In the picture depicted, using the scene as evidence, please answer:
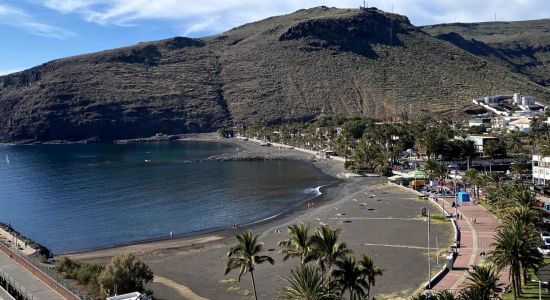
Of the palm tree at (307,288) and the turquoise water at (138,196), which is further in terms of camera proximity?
the turquoise water at (138,196)

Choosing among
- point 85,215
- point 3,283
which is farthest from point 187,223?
point 3,283

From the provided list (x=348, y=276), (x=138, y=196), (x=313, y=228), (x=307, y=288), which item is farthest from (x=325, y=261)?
(x=138, y=196)

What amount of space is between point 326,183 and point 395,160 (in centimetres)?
2281

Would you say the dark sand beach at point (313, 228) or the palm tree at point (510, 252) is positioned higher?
the palm tree at point (510, 252)

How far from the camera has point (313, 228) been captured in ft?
209

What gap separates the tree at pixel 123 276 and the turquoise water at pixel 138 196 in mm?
25816

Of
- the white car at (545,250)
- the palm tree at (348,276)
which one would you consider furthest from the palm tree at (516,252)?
the white car at (545,250)

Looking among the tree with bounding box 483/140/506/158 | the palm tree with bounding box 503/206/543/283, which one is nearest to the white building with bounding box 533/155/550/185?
the tree with bounding box 483/140/506/158

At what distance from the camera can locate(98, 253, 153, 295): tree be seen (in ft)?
124

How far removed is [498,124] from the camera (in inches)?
6280

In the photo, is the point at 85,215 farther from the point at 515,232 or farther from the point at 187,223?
the point at 515,232

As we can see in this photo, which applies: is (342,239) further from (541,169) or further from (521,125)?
(521,125)

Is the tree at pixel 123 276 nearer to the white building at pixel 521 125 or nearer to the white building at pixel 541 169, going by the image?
the white building at pixel 541 169

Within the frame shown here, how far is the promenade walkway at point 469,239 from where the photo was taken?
1524 inches
